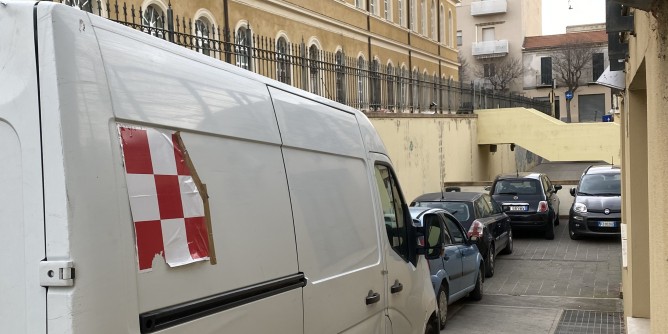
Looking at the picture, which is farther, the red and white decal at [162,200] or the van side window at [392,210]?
the van side window at [392,210]

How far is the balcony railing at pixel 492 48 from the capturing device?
59969 mm

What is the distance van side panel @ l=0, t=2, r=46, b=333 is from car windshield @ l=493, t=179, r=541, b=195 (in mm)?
16979

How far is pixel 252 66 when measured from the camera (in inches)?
515

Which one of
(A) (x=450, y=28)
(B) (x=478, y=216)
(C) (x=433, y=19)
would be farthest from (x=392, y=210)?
(A) (x=450, y=28)

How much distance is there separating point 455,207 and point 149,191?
37.3 feet

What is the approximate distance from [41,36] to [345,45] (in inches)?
987

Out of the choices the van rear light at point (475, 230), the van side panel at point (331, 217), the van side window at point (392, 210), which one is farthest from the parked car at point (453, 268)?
the van side panel at point (331, 217)

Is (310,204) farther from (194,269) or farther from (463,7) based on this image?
(463,7)

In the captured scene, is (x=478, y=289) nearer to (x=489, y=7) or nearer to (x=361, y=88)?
(x=361, y=88)

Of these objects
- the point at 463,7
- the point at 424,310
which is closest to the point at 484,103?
the point at 424,310

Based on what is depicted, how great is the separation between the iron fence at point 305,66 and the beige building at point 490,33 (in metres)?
36.3

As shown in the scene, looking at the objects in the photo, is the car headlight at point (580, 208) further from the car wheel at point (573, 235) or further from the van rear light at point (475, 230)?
the van rear light at point (475, 230)

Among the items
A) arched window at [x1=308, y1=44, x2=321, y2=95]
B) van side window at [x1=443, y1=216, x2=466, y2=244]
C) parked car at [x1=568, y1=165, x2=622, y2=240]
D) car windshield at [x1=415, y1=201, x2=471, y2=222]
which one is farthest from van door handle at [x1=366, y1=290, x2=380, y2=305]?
parked car at [x1=568, y1=165, x2=622, y2=240]

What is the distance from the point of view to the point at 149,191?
2406 millimetres
